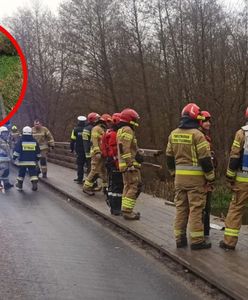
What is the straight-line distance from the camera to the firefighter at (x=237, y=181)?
6.38 metres

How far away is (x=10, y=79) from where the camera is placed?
3041 millimetres

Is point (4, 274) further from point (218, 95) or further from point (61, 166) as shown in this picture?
point (218, 95)

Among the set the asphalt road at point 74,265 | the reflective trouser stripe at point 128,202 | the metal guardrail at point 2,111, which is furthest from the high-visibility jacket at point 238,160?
the metal guardrail at point 2,111

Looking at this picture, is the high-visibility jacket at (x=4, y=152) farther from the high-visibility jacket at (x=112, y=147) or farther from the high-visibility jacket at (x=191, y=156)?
the high-visibility jacket at (x=191, y=156)

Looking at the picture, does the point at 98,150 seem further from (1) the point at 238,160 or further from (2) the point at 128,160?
(1) the point at 238,160

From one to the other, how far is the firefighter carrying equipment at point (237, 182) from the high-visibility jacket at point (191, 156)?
0.91 feet

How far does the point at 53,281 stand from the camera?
558 centimetres

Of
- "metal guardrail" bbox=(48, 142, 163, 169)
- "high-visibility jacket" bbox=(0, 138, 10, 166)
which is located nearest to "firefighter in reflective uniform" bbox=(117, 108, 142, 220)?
"high-visibility jacket" bbox=(0, 138, 10, 166)

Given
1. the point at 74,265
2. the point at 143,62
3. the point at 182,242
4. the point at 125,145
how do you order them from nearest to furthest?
1. the point at 74,265
2. the point at 182,242
3. the point at 125,145
4. the point at 143,62

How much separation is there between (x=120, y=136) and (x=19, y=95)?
5.32m

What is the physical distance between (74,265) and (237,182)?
227 centimetres

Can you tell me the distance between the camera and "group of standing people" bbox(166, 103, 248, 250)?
6438 mm

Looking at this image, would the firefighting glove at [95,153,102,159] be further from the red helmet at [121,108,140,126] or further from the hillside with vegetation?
the hillside with vegetation

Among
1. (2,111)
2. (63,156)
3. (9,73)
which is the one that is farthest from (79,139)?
(9,73)
